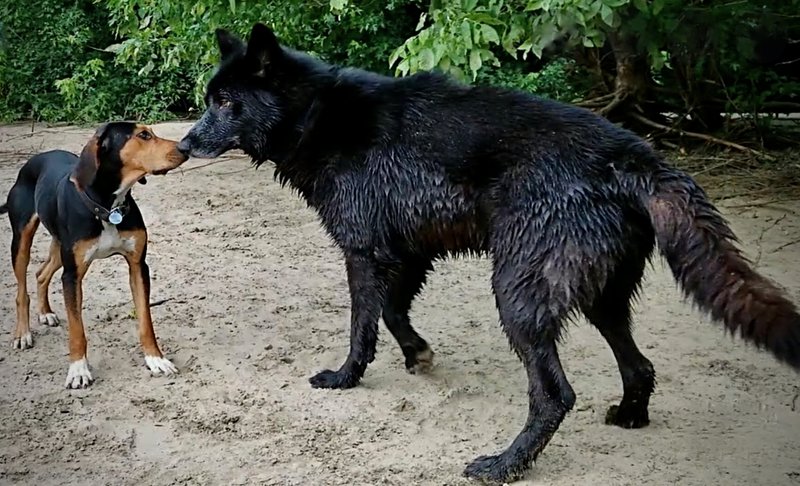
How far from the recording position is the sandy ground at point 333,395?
3984 mm

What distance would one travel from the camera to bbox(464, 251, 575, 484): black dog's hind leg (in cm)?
381

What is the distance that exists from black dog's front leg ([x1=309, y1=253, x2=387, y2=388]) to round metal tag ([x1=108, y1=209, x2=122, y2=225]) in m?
1.24

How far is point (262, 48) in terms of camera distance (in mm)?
4703

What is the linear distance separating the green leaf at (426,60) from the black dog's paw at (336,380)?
168 centimetres

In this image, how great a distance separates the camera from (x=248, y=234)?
7820 mm

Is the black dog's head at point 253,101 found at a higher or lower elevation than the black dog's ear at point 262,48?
lower

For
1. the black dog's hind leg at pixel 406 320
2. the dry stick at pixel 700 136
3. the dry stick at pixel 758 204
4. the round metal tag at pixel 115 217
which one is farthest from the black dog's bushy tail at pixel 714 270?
the dry stick at pixel 700 136

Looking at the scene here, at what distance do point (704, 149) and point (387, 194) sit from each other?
627 centimetres

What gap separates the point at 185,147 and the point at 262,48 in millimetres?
685

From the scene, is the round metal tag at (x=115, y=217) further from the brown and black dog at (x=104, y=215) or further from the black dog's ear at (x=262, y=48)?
the black dog's ear at (x=262, y=48)

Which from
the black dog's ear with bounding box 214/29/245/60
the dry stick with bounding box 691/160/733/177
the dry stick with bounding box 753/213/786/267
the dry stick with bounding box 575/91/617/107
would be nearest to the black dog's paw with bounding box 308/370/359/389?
A: the black dog's ear with bounding box 214/29/245/60

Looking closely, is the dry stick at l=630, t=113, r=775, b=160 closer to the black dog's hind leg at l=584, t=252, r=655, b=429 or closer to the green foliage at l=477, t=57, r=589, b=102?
the green foliage at l=477, t=57, r=589, b=102

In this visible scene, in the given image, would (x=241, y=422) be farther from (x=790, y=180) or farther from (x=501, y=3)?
(x=790, y=180)

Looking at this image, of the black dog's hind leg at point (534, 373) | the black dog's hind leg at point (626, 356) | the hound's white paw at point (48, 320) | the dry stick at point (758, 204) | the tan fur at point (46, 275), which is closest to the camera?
the black dog's hind leg at point (534, 373)
